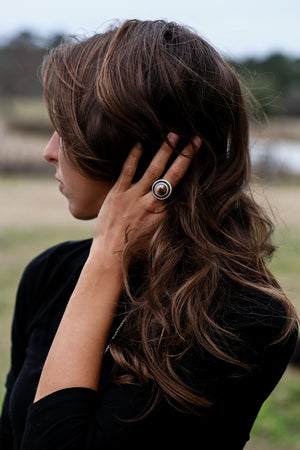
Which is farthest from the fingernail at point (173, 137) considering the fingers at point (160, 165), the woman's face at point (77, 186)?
the woman's face at point (77, 186)

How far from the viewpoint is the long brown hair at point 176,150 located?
Answer: 139 cm

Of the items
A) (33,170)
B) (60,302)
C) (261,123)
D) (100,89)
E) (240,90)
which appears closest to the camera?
(100,89)

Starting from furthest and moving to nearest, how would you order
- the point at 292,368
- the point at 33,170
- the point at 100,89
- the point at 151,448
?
the point at 33,170 < the point at 292,368 < the point at 100,89 < the point at 151,448

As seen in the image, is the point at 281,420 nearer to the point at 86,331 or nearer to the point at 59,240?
the point at 86,331

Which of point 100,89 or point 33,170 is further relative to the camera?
point 33,170

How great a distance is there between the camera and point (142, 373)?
1.34m

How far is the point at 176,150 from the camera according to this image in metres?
1.51

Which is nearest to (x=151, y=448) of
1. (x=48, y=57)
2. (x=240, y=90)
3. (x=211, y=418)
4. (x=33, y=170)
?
(x=211, y=418)

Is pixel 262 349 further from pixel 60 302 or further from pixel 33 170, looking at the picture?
pixel 33 170

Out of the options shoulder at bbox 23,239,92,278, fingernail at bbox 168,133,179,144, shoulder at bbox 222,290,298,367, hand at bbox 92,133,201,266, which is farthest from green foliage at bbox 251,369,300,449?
fingernail at bbox 168,133,179,144

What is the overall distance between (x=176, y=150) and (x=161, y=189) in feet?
0.37

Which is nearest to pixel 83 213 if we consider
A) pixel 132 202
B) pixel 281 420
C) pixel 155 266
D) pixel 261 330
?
pixel 132 202

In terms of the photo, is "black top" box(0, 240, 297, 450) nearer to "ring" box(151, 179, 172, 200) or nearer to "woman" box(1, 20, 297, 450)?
"woman" box(1, 20, 297, 450)

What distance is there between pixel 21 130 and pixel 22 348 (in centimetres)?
3418
